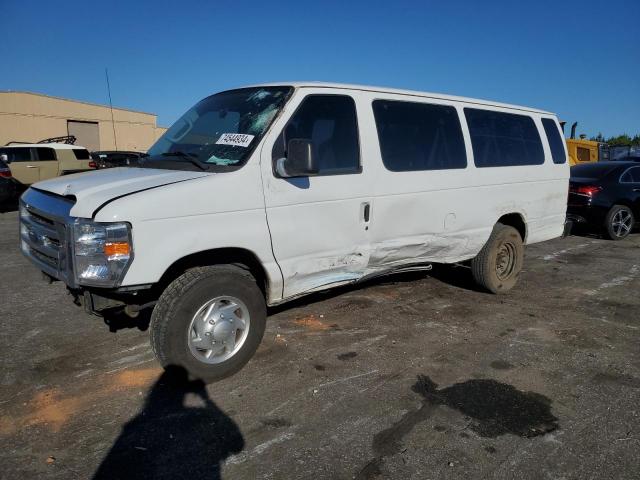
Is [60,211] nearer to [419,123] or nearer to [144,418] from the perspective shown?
[144,418]

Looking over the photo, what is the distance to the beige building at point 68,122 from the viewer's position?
32.3 m

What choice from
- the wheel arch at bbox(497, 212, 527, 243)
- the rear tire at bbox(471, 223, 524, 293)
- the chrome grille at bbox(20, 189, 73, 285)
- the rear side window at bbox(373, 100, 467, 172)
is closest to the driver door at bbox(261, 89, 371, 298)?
the rear side window at bbox(373, 100, 467, 172)

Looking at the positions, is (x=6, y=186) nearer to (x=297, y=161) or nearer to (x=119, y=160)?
(x=119, y=160)

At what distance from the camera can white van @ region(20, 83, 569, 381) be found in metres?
3.04

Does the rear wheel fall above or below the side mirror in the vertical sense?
below

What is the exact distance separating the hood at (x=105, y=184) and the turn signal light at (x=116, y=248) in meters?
0.21

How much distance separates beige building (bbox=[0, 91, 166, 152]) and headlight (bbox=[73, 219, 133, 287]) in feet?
95.1

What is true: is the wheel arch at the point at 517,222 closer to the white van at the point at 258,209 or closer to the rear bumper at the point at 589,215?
the white van at the point at 258,209

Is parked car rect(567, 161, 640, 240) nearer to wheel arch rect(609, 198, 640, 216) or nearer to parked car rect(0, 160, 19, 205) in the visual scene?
wheel arch rect(609, 198, 640, 216)

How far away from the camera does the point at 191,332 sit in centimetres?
333

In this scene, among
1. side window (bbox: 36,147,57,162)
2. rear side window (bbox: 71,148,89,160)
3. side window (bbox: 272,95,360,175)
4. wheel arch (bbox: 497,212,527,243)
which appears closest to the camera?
side window (bbox: 272,95,360,175)

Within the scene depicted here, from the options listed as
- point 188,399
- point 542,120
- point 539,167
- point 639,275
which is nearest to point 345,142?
point 188,399

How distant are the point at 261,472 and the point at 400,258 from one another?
98.7 inches

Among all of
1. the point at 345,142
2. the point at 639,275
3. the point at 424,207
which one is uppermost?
the point at 345,142
